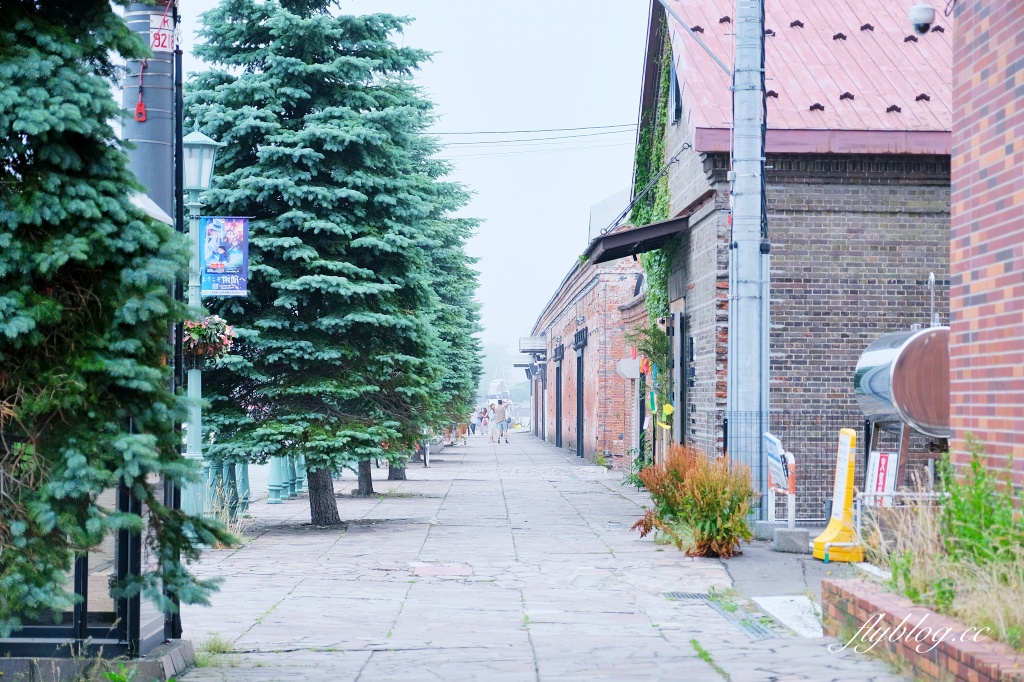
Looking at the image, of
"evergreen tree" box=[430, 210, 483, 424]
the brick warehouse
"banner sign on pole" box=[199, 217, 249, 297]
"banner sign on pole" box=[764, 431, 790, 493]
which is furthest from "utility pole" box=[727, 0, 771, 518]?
"evergreen tree" box=[430, 210, 483, 424]

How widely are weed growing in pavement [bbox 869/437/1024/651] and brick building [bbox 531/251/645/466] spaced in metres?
19.7

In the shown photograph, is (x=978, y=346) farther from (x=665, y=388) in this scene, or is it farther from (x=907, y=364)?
(x=665, y=388)

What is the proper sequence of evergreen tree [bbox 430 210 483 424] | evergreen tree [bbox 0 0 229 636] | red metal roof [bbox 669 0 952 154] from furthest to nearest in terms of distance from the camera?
evergreen tree [bbox 430 210 483 424] → red metal roof [bbox 669 0 952 154] → evergreen tree [bbox 0 0 229 636]

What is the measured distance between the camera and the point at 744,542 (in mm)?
14219

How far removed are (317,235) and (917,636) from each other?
35.8 feet

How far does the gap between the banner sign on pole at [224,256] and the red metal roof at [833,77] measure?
20.5 feet

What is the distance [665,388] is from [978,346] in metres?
14.3

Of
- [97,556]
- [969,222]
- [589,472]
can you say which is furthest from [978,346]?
[589,472]

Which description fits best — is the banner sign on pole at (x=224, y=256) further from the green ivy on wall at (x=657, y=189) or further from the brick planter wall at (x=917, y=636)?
the green ivy on wall at (x=657, y=189)

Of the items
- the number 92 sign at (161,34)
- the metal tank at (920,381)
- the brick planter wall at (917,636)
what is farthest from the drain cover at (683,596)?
the number 92 sign at (161,34)

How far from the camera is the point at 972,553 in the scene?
7.00 metres

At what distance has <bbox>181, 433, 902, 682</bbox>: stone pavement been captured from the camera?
7246 millimetres

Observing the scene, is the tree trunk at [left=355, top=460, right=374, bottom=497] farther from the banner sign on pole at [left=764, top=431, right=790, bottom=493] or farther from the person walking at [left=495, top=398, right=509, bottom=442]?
the person walking at [left=495, top=398, right=509, bottom=442]

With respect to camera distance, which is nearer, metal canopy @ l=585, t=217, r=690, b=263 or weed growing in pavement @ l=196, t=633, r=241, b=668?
weed growing in pavement @ l=196, t=633, r=241, b=668
